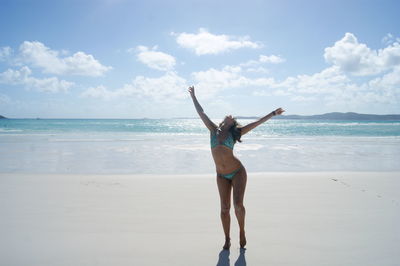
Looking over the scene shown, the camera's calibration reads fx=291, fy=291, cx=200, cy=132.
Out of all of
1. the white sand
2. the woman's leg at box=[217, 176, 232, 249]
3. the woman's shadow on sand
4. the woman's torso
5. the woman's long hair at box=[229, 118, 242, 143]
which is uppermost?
the woman's long hair at box=[229, 118, 242, 143]

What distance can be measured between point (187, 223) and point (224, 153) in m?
2.10

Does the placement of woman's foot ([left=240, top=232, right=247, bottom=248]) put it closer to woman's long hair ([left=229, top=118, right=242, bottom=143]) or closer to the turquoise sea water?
woman's long hair ([left=229, top=118, right=242, bottom=143])

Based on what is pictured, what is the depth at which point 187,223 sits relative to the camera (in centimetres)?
563

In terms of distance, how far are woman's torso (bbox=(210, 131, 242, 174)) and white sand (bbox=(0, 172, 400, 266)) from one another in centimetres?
135

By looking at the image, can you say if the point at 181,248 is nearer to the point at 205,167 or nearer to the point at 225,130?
the point at 225,130

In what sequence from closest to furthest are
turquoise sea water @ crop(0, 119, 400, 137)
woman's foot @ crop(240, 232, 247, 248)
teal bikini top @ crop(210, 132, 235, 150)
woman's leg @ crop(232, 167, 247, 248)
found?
woman's leg @ crop(232, 167, 247, 248) → teal bikini top @ crop(210, 132, 235, 150) → woman's foot @ crop(240, 232, 247, 248) → turquoise sea water @ crop(0, 119, 400, 137)

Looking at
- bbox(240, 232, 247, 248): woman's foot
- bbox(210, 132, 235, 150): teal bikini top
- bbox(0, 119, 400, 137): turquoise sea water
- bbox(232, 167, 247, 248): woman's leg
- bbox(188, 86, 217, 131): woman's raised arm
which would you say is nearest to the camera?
bbox(232, 167, 247, 248): woman's leg

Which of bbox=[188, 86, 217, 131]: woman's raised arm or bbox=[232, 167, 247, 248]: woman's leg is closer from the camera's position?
bbox=[232, 167, 247, 248]: woman's leg

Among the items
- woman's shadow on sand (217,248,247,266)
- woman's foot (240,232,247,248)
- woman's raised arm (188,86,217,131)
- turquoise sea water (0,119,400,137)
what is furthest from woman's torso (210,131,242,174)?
turquoise sea water (0,119,400,137)

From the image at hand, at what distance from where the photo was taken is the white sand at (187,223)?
4344 mm

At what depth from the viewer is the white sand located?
14.3 feet

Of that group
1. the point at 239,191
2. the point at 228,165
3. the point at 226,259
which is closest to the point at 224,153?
the point at 228,165

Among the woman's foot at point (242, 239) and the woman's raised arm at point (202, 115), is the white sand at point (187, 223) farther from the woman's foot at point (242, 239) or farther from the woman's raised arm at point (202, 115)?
the woman's raised arm at point (202, 115)

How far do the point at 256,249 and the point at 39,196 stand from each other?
18.4 feet
